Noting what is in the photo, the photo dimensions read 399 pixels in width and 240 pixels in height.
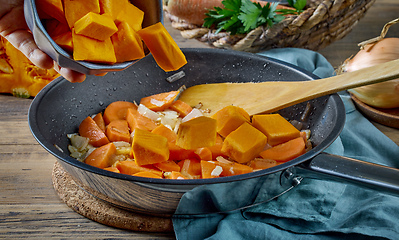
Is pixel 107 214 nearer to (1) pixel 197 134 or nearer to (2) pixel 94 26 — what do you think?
(1) pixel 197 134

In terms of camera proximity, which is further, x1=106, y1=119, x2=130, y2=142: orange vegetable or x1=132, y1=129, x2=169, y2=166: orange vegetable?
x1=106, y1=119, x2=130, y2=142: orange vegetable

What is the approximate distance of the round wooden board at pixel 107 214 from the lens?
3.36 ft

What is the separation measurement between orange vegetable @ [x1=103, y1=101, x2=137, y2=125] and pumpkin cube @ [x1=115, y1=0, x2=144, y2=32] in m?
0.44

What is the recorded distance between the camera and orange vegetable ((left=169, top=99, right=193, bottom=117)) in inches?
58.9

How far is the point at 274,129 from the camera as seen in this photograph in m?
1.27

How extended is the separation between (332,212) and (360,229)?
0.11 m

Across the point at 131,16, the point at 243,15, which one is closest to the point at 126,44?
the point at 131,16

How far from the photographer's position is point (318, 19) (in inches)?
69.9

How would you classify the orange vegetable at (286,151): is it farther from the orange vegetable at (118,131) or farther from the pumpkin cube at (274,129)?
the orange vegetable at (118,131)

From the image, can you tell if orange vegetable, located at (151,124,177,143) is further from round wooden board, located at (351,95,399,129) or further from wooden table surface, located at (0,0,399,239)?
round wooden board, located at (351,95,399,129)

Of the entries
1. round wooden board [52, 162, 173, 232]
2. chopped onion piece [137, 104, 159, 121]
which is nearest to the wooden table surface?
round wooden board [52, 162, 173, 232]

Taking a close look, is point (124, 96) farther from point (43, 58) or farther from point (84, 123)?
point (43, 58)

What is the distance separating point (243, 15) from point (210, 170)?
991 mm

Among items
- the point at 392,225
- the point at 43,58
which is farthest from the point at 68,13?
the point at 392,225
